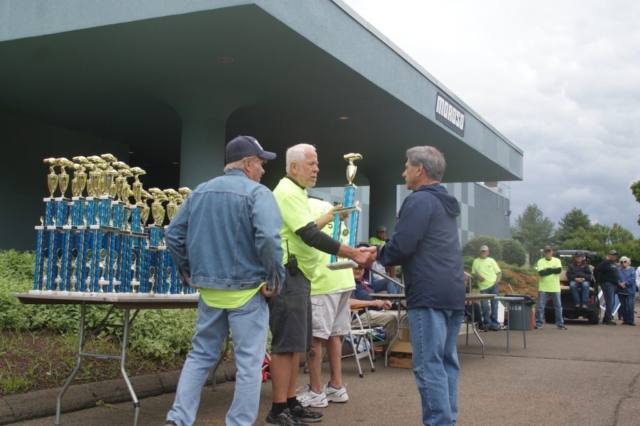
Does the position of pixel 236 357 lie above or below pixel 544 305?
above

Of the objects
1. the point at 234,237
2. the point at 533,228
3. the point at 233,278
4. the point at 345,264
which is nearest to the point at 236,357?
the point at 233,278

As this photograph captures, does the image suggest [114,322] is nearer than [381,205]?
Yes

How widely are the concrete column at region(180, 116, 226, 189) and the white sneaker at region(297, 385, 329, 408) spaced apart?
7.54 metres

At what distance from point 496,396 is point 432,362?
9.60 feet

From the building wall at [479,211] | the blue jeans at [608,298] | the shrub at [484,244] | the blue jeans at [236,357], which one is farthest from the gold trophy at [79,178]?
the building wall at [479,211]

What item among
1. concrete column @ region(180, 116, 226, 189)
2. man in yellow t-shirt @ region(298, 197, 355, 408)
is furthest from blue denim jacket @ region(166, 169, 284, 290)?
concrete column @ region(180, 116, 226, 189)

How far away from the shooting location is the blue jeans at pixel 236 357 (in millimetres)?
4223

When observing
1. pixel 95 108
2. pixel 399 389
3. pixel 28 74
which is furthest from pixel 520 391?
pixel 95 108

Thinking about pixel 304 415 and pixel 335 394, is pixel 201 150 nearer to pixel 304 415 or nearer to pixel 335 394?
pixel 335 394

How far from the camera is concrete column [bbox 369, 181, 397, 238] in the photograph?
2189cm

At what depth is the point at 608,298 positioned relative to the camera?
18859mm

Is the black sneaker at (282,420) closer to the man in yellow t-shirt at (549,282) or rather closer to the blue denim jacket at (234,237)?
the blue denim jacket at (234,237)

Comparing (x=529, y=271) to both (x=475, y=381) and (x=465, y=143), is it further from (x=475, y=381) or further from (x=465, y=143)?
(x=475, y=381)

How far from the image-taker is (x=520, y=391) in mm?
7289
